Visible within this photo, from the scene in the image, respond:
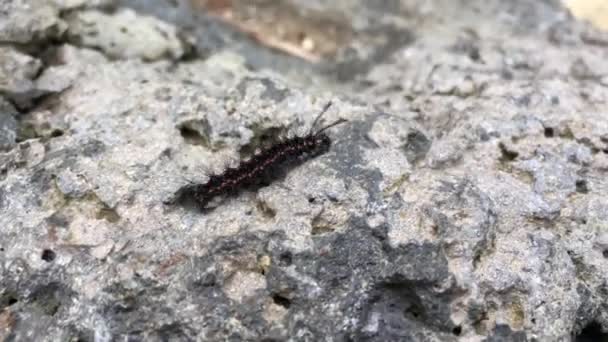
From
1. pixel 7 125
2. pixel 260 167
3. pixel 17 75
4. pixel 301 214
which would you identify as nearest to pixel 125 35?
pixel 17 75

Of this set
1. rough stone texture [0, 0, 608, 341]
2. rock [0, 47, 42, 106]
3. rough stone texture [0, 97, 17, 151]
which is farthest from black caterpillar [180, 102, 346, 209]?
rock [0, 47, 42, 106]

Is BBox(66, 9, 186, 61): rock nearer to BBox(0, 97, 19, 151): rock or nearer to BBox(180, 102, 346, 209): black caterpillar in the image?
BBox(0, 97, 19, 151): rock

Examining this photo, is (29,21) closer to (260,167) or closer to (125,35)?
(125,35)

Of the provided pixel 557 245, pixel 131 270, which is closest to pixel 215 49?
pixel 131 270

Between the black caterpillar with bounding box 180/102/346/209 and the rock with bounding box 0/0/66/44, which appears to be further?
the rock with bounding box 0/0/66/44

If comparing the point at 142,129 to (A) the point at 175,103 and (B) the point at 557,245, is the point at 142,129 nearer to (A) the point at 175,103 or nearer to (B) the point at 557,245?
(A) the point at 175,103

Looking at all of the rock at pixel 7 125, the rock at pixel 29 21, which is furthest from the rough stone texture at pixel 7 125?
the rock at pixel 29 21

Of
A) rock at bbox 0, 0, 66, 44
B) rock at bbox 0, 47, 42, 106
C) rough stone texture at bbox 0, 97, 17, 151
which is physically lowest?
rough stone texture at bbox 0, 97, 17, 151
